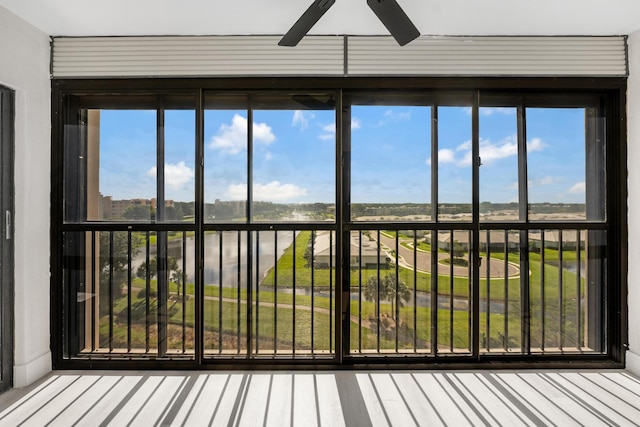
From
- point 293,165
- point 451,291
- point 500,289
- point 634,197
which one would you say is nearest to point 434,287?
point 451,291

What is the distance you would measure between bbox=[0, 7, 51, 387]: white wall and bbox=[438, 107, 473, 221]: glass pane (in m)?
3.11

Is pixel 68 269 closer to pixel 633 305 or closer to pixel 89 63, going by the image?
pixel 89 63

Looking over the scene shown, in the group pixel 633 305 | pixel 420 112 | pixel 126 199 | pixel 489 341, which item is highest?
pixel 420 112

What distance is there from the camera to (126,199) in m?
2.76

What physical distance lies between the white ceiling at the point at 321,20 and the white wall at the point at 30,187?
211 millimetres

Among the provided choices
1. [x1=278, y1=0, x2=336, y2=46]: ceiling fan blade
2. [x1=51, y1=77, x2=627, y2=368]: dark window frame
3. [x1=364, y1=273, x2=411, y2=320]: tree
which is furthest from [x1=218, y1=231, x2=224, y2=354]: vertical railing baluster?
[x1=278, y1=0, x2=336, y2=46]: ceiling fan blade

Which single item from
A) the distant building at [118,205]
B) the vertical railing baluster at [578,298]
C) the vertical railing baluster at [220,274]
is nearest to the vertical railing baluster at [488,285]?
the vertical railing baluster at [578,298]

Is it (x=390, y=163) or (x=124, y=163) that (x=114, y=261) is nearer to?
(x=124, y=163)

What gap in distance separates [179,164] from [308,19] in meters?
1.56

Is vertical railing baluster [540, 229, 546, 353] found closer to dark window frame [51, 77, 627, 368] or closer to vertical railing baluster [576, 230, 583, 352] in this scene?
dark window frame [51, 77, 627, 368]

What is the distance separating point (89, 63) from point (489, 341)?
3.90 meters

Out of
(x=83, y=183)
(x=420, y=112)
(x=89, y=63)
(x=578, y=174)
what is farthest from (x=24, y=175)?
(x=578, y=174)

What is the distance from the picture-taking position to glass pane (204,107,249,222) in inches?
108

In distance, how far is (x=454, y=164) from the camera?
2.76 m
